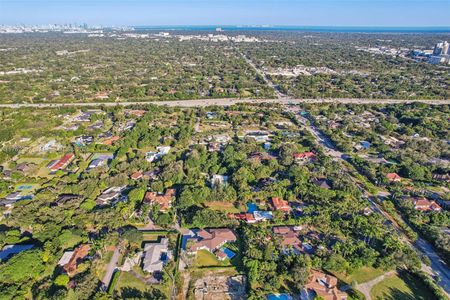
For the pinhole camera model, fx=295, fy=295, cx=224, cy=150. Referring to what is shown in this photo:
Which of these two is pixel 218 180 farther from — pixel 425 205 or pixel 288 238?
pixel 425 205

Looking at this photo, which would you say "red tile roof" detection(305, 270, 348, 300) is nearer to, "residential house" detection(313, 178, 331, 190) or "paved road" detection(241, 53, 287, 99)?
"residential house" detection(313, 178, 331, 190)

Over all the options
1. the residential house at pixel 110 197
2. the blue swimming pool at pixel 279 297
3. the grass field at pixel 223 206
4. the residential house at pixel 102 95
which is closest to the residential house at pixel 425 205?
the grass field at pixel 223 206

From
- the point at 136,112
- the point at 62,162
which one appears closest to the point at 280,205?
the point at 62,162

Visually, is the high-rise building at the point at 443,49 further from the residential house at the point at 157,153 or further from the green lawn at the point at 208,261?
the green lawn at the point at 208,261

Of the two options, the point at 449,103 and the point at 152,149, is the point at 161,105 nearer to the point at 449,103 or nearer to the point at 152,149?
the point at 152,149

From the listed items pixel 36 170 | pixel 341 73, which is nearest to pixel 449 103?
pixel 341 73

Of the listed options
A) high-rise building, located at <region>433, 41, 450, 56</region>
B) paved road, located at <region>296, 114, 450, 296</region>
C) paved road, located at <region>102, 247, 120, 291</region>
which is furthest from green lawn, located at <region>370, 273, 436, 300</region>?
high-rise building, located at <region>433, 41, 450, 56</region>
